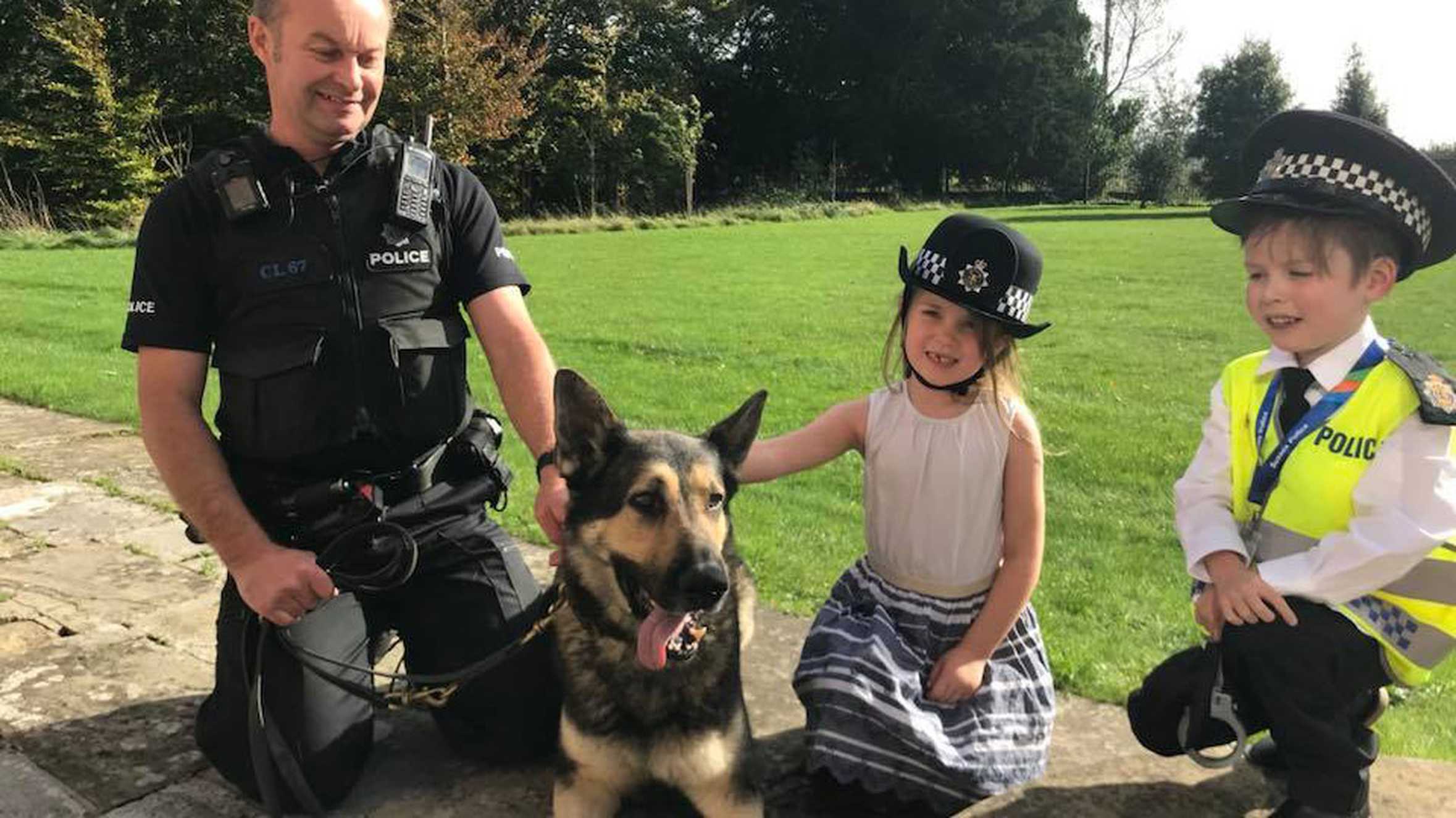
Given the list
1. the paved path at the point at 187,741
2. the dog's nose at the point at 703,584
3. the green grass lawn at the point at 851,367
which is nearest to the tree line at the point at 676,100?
the green grass lawn at the point at 851,367

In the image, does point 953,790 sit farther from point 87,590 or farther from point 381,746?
point 87,590

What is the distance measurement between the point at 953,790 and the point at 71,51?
36.3 m

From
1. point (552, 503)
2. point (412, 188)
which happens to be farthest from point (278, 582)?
point (412, 188)

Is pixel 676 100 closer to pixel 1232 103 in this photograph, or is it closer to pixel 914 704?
pixel 1232 103

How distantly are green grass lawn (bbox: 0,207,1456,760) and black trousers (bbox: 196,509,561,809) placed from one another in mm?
1470

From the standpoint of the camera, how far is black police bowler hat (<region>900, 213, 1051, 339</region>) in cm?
303

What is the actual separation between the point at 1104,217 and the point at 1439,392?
43468 mm

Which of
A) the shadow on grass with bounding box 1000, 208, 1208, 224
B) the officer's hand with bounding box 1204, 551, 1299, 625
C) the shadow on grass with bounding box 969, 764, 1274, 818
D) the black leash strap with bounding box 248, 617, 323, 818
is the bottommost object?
the shadow on grass with bounding box 969, 764, 1274, 818

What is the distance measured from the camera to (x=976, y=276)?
304cm

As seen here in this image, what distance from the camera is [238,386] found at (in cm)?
330

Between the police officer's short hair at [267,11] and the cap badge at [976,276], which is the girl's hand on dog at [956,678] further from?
the police officer's short hair at [267,11]

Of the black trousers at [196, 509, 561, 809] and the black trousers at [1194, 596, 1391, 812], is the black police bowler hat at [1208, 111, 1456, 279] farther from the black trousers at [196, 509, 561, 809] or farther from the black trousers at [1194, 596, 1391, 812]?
the black trousers at [196, 509, 561, 809]

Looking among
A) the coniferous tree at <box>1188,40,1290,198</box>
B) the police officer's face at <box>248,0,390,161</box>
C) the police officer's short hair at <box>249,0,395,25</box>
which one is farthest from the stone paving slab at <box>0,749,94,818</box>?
the coniferous tree at <box>1188,40,1290,198</box>

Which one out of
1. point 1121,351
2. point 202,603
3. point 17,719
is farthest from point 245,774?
point 1121,351
